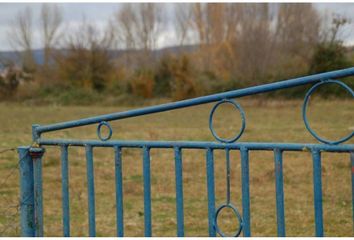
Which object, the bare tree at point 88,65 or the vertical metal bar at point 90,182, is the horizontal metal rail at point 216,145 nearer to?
the vertical metal bar at point 90,182

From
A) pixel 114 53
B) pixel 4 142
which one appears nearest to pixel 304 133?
pixel 4 142

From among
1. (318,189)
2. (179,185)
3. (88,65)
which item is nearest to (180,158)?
(179,185)

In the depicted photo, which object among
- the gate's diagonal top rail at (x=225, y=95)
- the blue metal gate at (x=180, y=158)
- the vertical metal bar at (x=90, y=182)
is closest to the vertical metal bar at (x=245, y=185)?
the blue metal gate at (x=180, y=158)

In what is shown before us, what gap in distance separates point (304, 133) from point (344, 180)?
15.8ft

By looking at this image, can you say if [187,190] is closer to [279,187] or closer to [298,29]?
[279,187]

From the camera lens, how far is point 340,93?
59.2ft

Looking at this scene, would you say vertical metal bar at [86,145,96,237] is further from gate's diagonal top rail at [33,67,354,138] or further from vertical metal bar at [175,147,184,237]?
vertical metal bar at [175,147,184,237]

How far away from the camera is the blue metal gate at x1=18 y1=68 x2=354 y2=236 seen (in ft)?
6.01

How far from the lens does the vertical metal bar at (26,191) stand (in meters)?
2.46

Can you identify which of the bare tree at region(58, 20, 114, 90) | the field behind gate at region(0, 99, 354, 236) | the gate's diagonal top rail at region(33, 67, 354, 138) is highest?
the bare tree at region(58, 20, 114, 90)

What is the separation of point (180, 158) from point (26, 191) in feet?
2.64

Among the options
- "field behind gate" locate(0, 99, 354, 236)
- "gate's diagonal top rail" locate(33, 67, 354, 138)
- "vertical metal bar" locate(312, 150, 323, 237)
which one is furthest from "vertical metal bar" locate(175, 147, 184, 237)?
"field behind gate" locate(0, 99, 354, 236)

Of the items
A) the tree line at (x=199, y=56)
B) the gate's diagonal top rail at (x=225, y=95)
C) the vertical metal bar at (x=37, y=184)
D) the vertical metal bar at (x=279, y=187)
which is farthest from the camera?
the tree line at (x=199, y=56)

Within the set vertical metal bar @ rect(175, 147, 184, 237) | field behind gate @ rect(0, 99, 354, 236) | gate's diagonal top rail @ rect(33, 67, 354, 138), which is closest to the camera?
gate's diagonal top rail @ rect(33, 67, 354, 138)
